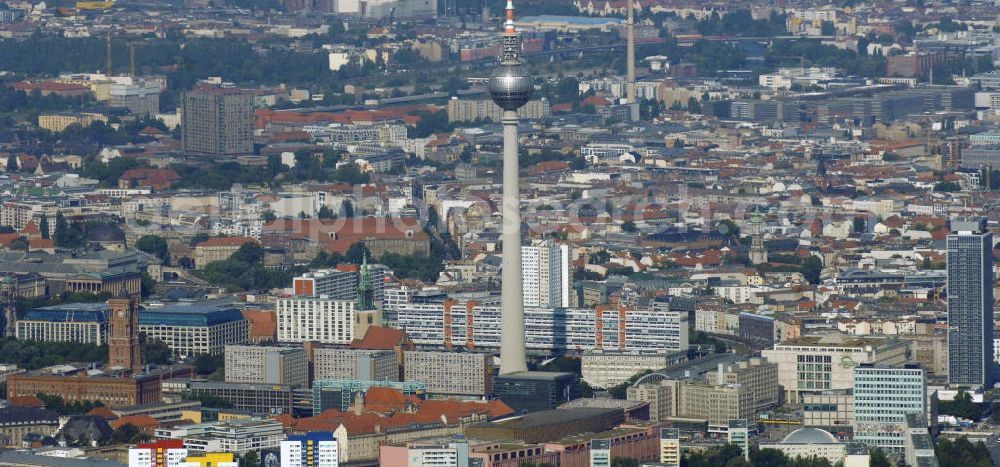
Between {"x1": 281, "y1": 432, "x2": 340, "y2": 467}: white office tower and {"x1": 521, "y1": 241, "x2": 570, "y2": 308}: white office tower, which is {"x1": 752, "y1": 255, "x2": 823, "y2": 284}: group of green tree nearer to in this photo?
{"x1": 521, "y1": 241, "x2": 570, "y2": 308}: white office tower

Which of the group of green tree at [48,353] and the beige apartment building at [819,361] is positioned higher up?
the beige apartment building at [819,361]

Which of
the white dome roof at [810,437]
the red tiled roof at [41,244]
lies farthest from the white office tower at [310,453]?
the red tiled roof at [41,244]

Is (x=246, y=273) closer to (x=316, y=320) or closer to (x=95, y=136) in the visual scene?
(x=316, y=320)

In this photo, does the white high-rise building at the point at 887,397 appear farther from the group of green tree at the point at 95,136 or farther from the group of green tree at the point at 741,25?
the group of green tree at the point at 741,25

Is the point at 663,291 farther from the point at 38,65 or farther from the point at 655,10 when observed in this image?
the point at 655,10

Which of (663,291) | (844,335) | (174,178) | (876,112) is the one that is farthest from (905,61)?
(844,335)

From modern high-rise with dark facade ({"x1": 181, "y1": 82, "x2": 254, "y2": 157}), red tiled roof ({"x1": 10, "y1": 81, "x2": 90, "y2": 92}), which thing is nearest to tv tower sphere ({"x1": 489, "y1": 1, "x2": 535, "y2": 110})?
modern high-rise with dark facade ({"x1": 181, "y1": 82, "x2": 254, "y2": 157})

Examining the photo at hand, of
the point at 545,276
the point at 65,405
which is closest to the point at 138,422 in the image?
the point at 65,405
